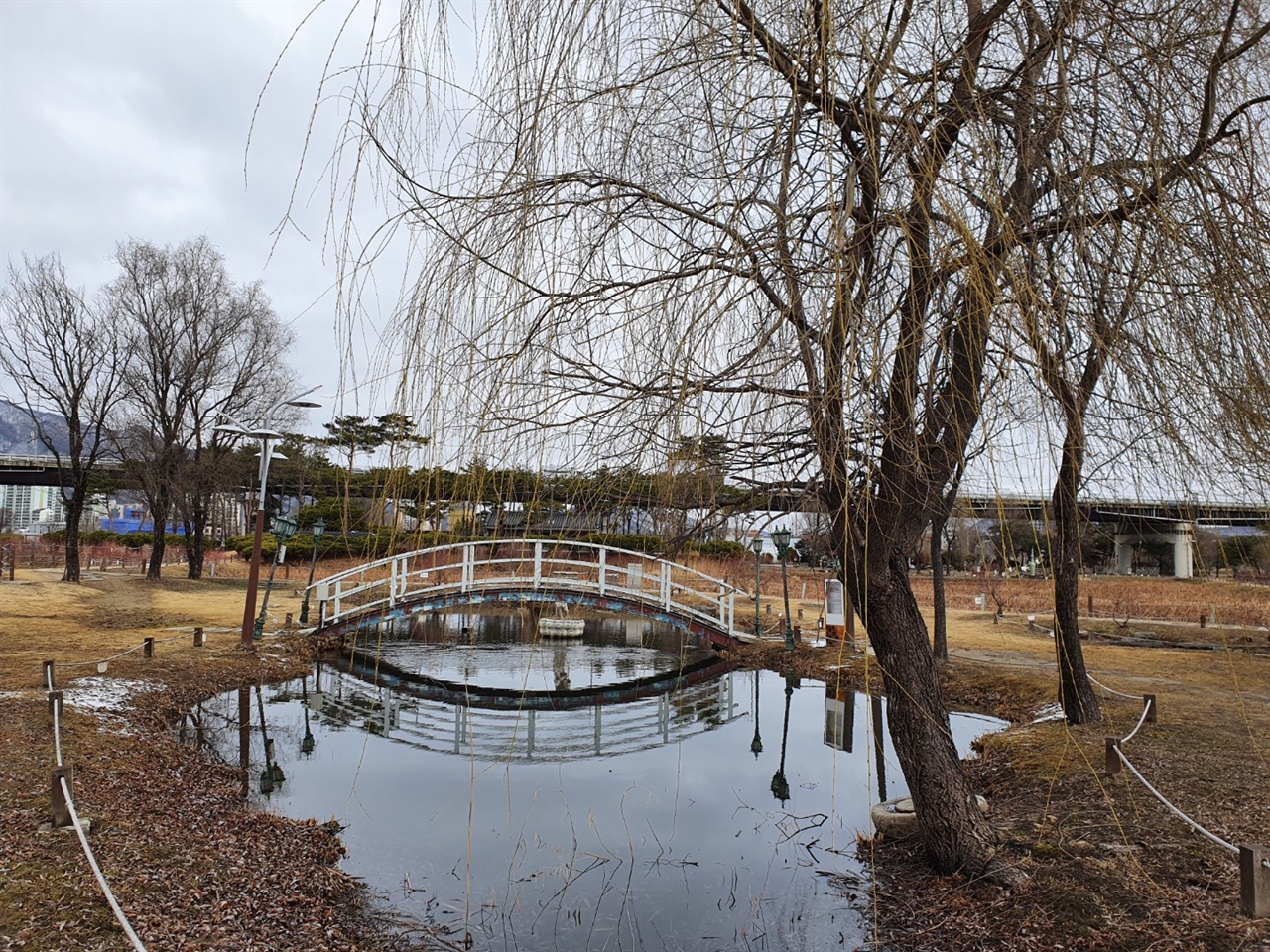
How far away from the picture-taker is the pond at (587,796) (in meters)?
4.46

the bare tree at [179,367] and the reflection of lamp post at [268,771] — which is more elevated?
the bare tree at [179,367]

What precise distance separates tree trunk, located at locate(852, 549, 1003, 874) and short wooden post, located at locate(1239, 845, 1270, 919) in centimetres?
114

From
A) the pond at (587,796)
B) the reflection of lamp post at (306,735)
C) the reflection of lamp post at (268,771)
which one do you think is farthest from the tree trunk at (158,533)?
the reflection of lamp post at (268,771)

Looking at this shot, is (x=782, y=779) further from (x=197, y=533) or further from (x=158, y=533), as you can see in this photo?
(x=197, y=533)

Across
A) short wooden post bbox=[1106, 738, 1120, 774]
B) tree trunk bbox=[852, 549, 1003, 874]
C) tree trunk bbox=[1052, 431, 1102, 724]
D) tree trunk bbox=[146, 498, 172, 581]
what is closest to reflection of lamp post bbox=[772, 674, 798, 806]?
tree trunk bbox=[1052, 431, 1102, 724]

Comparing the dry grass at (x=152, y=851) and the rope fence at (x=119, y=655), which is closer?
the dry grass at (x=152, y=851)

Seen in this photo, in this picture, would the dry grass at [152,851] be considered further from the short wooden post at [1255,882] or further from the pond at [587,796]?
the short wooden post at [1255,882]

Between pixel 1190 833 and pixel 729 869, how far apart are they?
2.63 metres

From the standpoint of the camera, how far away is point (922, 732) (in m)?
3.92

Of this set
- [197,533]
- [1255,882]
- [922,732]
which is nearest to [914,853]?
[922,732]

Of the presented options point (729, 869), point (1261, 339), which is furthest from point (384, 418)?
point (729, 869)

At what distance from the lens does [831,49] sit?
147cm

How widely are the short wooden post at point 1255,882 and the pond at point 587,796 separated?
1387 millimetres

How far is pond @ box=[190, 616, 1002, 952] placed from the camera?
4465 millimetres
